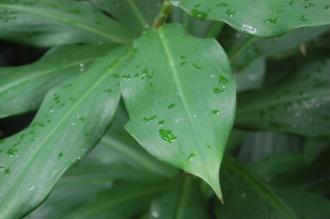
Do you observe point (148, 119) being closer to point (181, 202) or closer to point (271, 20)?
point (271, 20)

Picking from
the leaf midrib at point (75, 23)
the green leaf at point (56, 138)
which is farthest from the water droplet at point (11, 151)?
the leaf midrib at point (75, 23)

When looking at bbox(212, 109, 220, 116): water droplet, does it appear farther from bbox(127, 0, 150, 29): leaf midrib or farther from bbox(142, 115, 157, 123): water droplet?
bbox(127, 0, 150, 29): leaf midrib

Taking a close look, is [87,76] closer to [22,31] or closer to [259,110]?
[22,31]

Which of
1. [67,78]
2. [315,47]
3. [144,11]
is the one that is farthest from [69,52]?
[315,47]

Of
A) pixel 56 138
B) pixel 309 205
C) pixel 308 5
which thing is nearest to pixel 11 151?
pixel 56 138

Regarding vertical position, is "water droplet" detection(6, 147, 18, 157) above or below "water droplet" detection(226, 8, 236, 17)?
below

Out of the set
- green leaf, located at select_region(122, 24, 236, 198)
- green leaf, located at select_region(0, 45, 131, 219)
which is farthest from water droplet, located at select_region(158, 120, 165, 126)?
green leaf, located at select_region(0, 45, 131, 219)
